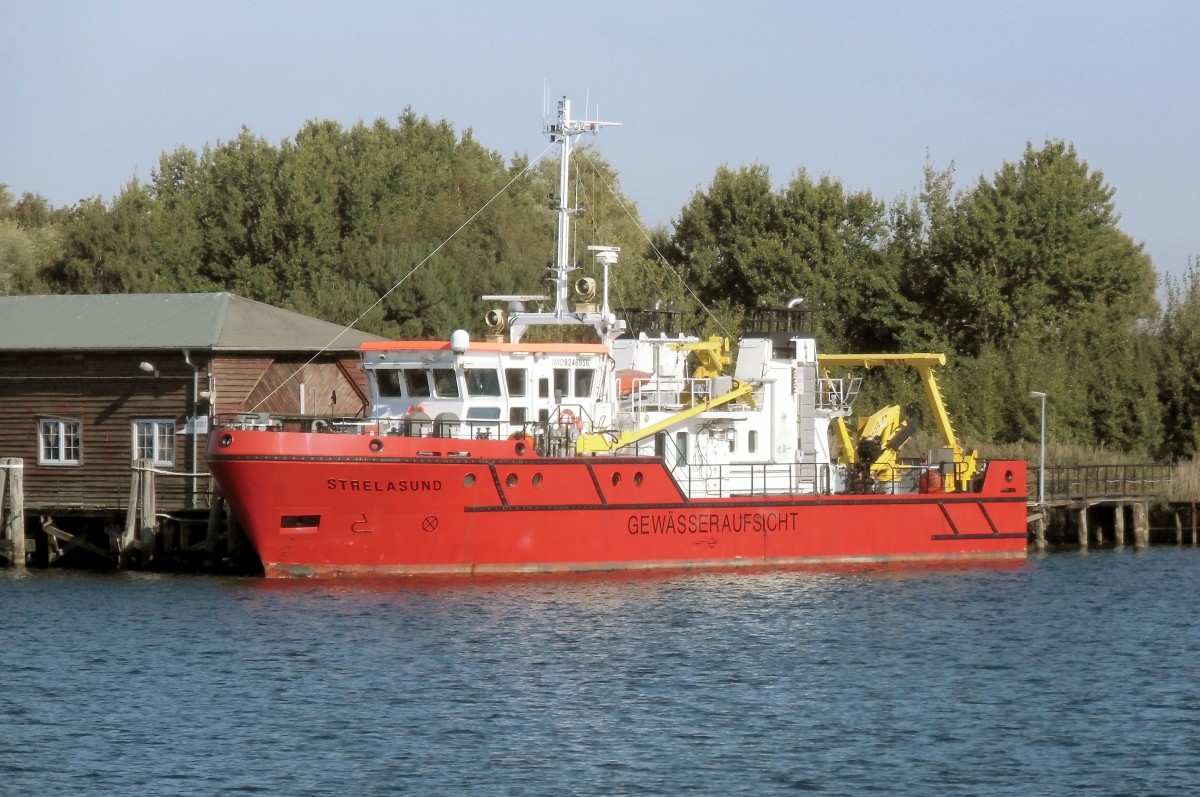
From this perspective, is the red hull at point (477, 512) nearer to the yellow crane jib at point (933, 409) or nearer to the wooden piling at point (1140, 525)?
the yellow crane jib at point (933, 409)

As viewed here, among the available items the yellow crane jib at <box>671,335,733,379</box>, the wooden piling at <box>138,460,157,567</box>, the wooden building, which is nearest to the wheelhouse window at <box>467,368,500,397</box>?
the yellow crane jib at <box>671,335,733,379</box>

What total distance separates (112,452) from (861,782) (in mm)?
21322

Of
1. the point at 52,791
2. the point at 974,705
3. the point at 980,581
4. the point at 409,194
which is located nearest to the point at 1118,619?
the point at 980,581

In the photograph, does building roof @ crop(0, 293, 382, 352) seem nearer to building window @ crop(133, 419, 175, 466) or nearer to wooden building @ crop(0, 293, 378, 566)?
wooden building @ crop(0, 293, 378, 566)

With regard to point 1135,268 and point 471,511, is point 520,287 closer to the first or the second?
point 1135,268

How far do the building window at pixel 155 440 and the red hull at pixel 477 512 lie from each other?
5650 millimetres

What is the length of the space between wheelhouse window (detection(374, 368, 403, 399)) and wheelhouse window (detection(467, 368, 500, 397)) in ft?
4.55

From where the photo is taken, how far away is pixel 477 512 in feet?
101

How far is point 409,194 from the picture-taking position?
67.6 meters

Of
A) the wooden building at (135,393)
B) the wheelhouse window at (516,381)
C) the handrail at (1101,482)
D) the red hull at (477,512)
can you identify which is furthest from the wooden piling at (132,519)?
the handrail at (1101,482)

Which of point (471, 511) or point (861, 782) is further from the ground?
point (471, 511)

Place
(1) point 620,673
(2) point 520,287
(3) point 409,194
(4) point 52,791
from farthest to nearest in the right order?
(3) point 409,194, (2) point 520,287, (1) point 620,673, (4) point 52,791

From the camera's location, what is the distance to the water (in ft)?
62.2

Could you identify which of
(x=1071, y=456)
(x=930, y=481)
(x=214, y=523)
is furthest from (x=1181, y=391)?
(x=214, y=523)
